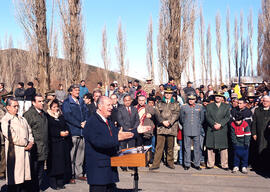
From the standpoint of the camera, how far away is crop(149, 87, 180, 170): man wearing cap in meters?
9.26

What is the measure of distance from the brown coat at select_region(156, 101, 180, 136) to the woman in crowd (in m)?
3.06

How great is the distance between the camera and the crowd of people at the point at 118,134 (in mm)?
5875

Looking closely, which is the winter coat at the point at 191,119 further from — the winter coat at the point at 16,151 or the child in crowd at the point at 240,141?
the winter coat at the point at 16,151

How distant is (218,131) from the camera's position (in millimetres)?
9281

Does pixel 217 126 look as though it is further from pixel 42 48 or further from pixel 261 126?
pixel 42 48

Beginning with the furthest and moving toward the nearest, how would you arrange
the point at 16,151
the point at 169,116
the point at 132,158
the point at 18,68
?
the point at 18,68, the point at 169,116, the point at 16,151, the point at 132,158

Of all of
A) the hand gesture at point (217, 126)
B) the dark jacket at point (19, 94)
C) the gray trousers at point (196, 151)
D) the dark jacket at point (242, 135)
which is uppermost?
the dark jacket at point (19, 94)

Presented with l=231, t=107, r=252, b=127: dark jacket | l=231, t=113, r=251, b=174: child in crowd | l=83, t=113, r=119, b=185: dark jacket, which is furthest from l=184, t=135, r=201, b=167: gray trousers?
l=83, t=113, r=119, b=185: dark jacket

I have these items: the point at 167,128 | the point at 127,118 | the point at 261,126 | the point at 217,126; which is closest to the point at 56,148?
the point at 127,118

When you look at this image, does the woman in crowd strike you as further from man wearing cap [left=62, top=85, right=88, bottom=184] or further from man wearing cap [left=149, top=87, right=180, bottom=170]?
man wearing cap [left=149, top=87, right=180, bottom=170]

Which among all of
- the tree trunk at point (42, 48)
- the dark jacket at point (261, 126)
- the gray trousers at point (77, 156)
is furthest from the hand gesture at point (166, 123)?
the tree trunk at point (42, 48)

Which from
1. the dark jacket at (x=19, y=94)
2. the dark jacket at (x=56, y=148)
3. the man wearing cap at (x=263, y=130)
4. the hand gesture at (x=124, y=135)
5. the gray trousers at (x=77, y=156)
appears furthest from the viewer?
the dark jacket at (x=19, y=94)

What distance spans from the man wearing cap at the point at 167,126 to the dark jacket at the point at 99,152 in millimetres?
4740

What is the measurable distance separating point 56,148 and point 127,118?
8.07 feet
